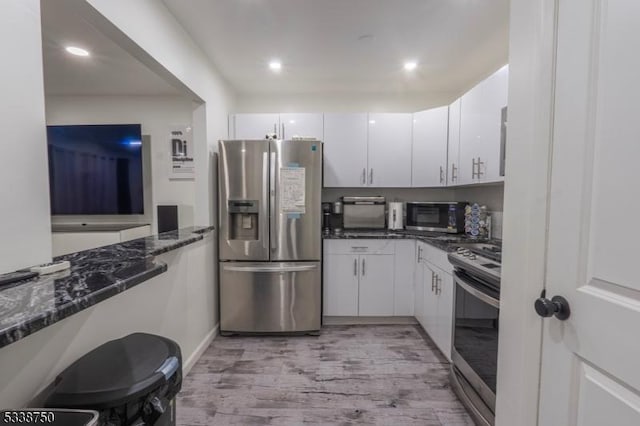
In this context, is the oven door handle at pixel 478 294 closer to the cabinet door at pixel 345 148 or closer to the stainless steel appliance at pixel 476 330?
the stainless steel appliance at pixel 476 330

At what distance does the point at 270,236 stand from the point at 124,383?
69.3 inches

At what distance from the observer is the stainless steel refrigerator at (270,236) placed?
102 inches

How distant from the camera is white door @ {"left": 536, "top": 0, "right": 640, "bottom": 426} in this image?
2.24ft

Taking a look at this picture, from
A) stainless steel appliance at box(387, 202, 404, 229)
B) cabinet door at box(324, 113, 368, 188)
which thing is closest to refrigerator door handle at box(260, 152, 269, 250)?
cabinet door at box(324, 113, 368, 188)

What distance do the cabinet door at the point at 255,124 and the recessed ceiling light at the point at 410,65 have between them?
1356 mm

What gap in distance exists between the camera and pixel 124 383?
90cm

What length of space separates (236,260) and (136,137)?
70.1 inches

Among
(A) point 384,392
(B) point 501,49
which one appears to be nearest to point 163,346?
(A) point 384,392

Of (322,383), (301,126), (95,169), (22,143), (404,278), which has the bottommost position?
(322,383)

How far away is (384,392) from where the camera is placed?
1.92 metres

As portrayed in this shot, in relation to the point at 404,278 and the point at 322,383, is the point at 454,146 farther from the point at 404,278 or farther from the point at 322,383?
the point at 322,383

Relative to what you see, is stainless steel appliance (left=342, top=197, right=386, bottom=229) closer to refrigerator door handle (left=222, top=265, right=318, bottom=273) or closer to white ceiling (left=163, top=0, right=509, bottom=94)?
refrigerator door handle (left=222, top=265, right=318, bottom=273)

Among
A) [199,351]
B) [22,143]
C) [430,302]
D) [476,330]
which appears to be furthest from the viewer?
[430,302]

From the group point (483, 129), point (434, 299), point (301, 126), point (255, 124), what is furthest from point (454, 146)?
point (255, 124)
